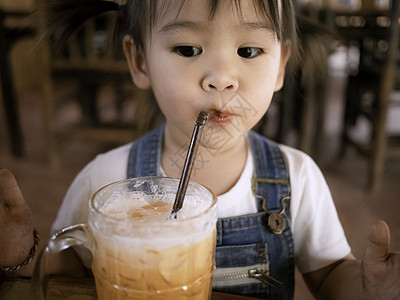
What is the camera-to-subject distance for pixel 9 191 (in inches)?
21.5

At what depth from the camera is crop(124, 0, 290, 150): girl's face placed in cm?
61

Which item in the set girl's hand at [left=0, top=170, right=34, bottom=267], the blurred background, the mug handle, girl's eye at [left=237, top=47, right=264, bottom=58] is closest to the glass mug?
the mug handle

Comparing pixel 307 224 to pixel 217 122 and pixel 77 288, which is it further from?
pixel 77 288

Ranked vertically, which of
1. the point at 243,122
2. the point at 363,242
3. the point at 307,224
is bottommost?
the point at 363,242

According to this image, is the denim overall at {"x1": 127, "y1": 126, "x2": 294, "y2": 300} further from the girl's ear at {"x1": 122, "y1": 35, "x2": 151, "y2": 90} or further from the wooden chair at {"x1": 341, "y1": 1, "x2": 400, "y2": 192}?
the wooden chair at {"x1": 341, "y1": 1, "x2": 400, "y2": 192}

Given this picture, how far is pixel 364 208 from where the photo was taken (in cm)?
200

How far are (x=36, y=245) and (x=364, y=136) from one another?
3.01m

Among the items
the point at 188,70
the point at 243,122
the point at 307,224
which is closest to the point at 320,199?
the point at 307,224

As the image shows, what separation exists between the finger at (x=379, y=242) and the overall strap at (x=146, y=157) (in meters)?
0.43

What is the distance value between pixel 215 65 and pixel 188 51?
58 millimetres

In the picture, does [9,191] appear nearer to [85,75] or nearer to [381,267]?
[381,267]

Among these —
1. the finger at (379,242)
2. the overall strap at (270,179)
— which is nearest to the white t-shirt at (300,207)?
the overall strap at (270,179)

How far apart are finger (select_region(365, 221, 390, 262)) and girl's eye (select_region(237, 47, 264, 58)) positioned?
0.32 meters

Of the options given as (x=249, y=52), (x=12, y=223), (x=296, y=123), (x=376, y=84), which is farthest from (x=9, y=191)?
(x=296, y=123)
